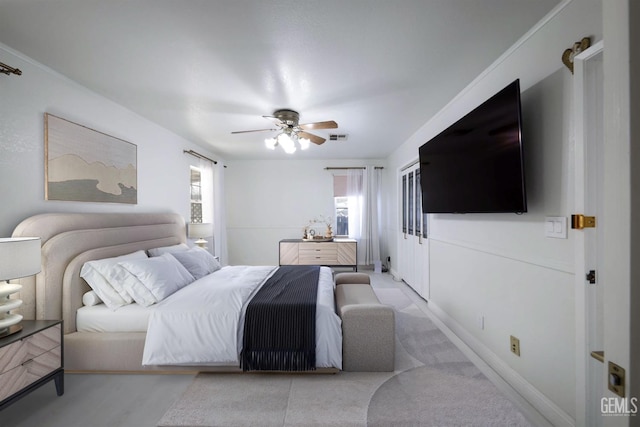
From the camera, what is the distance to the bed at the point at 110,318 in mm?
2068

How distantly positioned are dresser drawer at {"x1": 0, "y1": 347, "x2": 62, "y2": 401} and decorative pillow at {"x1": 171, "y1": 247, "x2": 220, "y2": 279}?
1.25m

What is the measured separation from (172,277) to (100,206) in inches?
42.6

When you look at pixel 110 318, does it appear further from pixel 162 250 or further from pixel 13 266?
pixel 162 250

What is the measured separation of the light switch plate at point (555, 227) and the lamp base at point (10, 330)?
3.33m

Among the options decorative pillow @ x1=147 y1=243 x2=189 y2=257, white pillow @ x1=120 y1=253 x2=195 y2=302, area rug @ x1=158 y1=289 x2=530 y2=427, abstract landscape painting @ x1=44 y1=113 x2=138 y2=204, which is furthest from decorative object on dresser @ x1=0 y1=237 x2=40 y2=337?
decorative pillow @ x1=147 y1=243 x2=189 y2=257

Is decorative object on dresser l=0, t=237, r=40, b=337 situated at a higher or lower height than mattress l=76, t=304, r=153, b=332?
higher

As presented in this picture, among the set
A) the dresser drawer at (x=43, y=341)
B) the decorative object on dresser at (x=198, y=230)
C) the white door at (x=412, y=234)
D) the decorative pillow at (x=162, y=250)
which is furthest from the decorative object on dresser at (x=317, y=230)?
the dresser drawer at (x=43, y=341)

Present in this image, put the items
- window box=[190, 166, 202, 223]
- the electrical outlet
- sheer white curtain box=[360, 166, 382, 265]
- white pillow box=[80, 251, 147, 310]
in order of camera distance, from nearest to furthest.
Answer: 1. the electrical outlet
2. white pillow box=[80, 251, 147, 310]
3. window box=[190, 166, 202, 223]
4. sheer white curtain box=[360, 166, 382, 265]

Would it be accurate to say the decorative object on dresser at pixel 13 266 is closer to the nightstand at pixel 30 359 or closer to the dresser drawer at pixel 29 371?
the nightstand at pixel 30 359

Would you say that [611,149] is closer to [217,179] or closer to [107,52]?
[107,52]

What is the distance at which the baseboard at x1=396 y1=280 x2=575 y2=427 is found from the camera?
165 cm

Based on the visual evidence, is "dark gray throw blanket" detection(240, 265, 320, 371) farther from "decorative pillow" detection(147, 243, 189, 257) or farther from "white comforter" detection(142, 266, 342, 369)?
"decorative pillow" detection(147, 243, 189, 257)

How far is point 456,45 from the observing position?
6.36ft

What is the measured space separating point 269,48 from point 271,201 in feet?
14.1
